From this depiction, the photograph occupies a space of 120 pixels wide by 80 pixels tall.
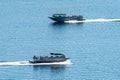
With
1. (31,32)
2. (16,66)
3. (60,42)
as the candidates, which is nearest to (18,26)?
(31,32)

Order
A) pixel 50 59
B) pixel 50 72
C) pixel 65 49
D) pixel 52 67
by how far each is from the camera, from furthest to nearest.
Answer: pixel 65 49 < pixel 50 59 < pixel 52 67 < pixel 50 72

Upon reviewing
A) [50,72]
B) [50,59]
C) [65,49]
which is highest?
[65,49]

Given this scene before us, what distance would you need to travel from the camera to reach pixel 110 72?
13938 centimetres

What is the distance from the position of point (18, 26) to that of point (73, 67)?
179ft

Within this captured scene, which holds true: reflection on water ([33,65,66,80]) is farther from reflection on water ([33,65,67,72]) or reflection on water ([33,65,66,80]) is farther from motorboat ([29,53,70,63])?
motorboat ([29,53,70,63])

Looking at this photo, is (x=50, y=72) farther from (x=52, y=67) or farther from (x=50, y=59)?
(x=50, y=59)

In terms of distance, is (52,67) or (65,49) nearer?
(52,67)

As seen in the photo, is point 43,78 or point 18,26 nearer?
point 43,78

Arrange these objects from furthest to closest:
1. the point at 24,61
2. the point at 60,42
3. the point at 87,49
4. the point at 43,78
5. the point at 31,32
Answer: the point at 31,32 → the point at 60,42 → the point at 87,49 → the point at 24,61 → the point at 43,78

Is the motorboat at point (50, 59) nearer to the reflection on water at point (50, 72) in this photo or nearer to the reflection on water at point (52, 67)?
the reflection on water at point (52, 67)

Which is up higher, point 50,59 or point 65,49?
point 65,49

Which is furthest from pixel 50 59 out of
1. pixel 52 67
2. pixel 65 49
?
pixel 65 49

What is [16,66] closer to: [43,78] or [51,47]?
[43,78]

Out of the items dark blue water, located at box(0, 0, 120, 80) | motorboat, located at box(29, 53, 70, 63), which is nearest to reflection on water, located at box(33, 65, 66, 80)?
dark blue water, located at box(0, 0, 120, 80)
